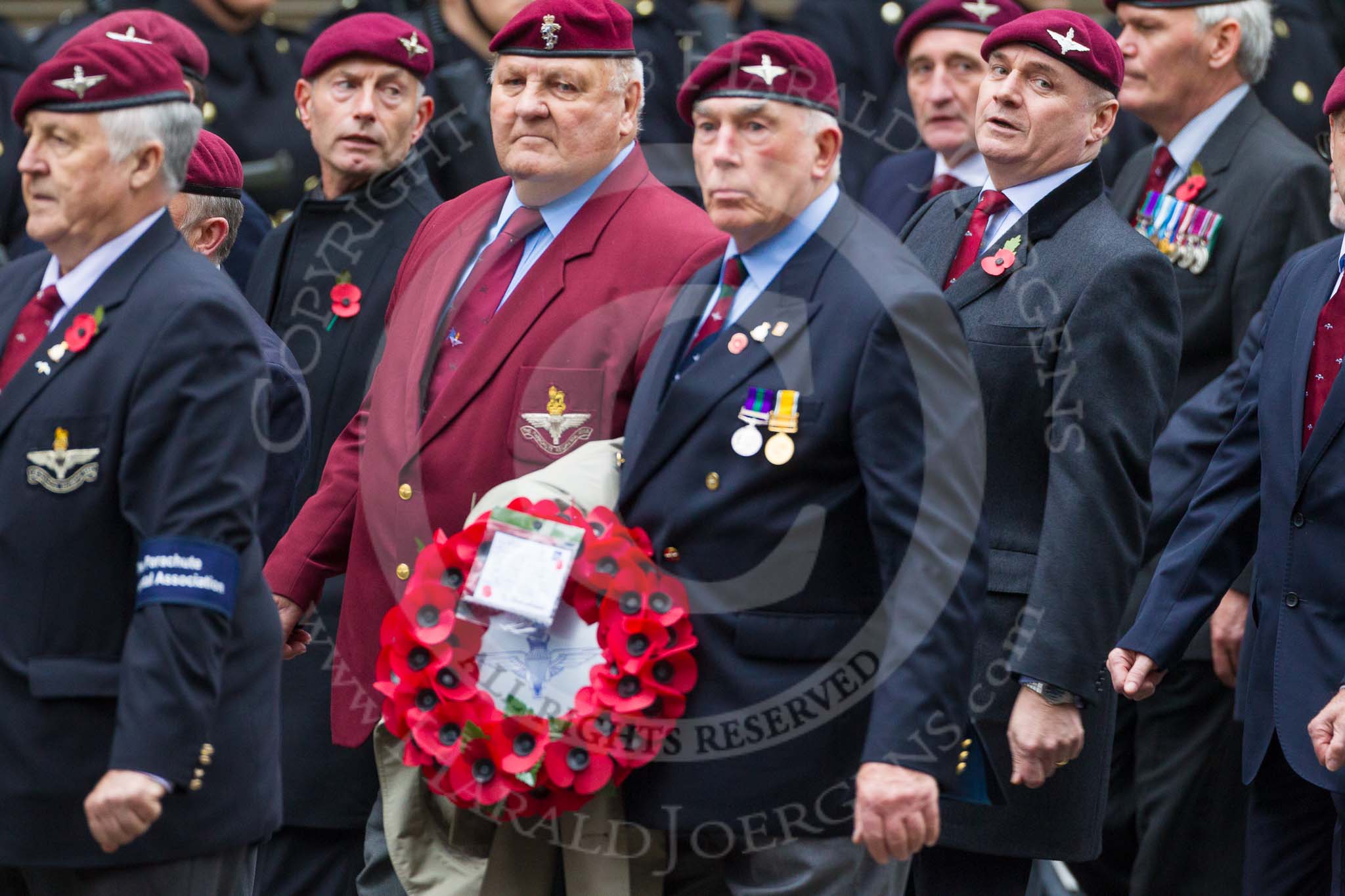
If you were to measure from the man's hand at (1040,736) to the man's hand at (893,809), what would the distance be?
61 centimetres

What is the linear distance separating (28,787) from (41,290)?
894mm

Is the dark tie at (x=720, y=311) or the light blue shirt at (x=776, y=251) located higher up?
the light blue shirt at (x=776, y=251)

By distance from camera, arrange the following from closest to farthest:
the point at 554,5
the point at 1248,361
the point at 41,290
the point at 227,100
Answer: the point at 41,290
the point at 554,5
the point at 1248,361
the point at 227,100

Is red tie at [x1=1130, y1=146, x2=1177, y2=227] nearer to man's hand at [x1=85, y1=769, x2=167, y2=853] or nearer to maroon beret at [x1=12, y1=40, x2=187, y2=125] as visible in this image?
maroon beret at [x1=12, y1=40, x2=187, y2=125]

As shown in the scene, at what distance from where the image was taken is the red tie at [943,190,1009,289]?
14.9ft

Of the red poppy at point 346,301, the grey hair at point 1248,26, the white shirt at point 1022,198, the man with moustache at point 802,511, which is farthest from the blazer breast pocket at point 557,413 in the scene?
the grey hair at point 1248,26

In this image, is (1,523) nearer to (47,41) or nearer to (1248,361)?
(1248,361)

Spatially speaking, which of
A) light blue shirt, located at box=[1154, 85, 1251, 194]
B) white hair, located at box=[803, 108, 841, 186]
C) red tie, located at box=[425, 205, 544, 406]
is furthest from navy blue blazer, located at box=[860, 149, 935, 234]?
white hair, located at box=[803, 108, 841, 186]

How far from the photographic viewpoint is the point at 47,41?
298 inches

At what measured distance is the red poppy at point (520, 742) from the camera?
12.2ft

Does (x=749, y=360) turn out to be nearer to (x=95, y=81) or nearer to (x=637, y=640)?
(x=637, y=640)

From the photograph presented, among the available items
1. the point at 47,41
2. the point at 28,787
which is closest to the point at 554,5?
the point at 28,787

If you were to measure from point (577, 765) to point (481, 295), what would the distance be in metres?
1.27

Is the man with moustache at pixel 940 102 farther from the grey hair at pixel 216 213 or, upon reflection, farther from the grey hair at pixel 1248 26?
the grey hair at pixel 216 213
